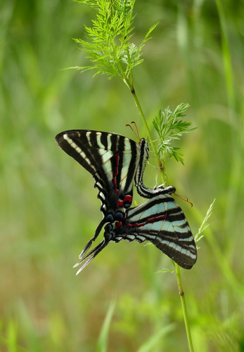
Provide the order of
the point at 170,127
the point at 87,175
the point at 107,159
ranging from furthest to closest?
the point at 87,175, the point at 107,159, the point at 170,127

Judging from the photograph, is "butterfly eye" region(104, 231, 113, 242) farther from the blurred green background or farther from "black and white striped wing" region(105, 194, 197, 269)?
the blurred green background

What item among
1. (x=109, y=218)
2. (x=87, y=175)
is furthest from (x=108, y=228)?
(x=87, y=175)

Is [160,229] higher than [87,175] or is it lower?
lower

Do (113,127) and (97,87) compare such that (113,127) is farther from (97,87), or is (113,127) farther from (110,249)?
(110,249)

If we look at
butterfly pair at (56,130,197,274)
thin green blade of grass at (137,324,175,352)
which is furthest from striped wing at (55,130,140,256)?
thin green blade of grass at (137,324,175,352)

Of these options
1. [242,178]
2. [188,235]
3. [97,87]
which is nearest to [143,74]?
[97,87]

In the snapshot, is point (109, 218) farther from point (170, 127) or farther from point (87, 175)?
point (87, 175)
